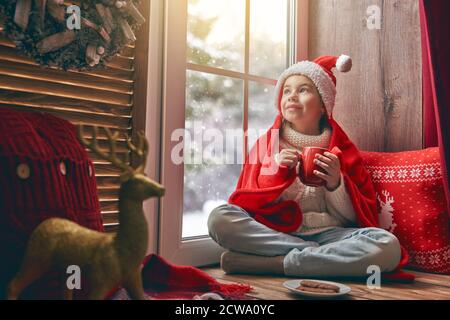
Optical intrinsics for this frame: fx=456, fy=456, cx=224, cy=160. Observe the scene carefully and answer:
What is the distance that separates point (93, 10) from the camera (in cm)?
113

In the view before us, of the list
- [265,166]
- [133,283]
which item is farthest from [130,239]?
[265,166]

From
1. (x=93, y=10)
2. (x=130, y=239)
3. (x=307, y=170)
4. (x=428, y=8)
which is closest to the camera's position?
(x=130, y=239)

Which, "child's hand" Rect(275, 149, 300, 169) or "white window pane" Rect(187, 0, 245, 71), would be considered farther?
"white window pane" Rect(187, 0, 245, 71)

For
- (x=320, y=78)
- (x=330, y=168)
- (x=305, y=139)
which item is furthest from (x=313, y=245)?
(x=320, y=78)

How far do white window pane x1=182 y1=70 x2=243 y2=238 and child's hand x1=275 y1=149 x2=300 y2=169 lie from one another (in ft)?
0.97

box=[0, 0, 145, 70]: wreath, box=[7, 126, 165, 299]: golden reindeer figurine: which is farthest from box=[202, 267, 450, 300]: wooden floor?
box=[0, 0, 145, 70]: wreath

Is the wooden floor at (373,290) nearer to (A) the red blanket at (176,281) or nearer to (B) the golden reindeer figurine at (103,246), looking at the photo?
(A) the red blanket at (176,281)

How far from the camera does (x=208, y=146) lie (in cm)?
168

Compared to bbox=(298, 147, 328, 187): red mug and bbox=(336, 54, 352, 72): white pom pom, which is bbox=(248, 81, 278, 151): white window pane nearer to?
bbox=(336, 54, 352, 72): white pom pom

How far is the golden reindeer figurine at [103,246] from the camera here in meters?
0.83

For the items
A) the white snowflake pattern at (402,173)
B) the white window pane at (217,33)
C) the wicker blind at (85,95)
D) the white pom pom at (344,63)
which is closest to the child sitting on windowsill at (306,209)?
the white pom pom at (344,63)

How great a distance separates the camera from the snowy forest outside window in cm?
164
